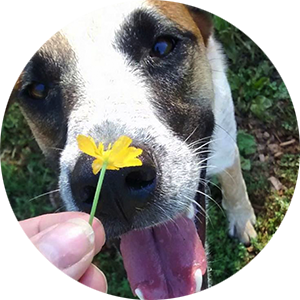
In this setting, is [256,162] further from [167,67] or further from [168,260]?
[167,67]

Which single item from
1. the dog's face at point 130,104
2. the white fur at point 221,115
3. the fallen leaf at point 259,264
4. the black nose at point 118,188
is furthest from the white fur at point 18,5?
the fallen leaf at point 259,264

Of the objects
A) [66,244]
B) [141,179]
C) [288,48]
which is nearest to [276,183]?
[288,48]

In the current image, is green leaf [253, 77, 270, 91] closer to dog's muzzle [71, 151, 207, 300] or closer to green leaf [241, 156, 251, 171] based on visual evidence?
green leaf [241, 156, 251, 171]

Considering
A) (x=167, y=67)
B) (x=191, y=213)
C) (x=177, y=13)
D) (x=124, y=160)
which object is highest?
(x=124, y=160)

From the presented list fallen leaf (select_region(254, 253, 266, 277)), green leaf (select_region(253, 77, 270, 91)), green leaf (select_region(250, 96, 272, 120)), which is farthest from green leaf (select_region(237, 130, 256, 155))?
fallen leaf (select_region(254, 253, 266, 277))

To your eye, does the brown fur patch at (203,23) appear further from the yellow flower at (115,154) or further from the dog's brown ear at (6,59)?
the yellow flower at (115,154)

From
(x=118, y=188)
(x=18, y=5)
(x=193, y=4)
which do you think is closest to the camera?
(x=118, y=188)

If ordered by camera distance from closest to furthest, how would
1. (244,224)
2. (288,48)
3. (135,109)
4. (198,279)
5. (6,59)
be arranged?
(135,109)
(198,279)
(6,59)
(244,224)
(288,48)
